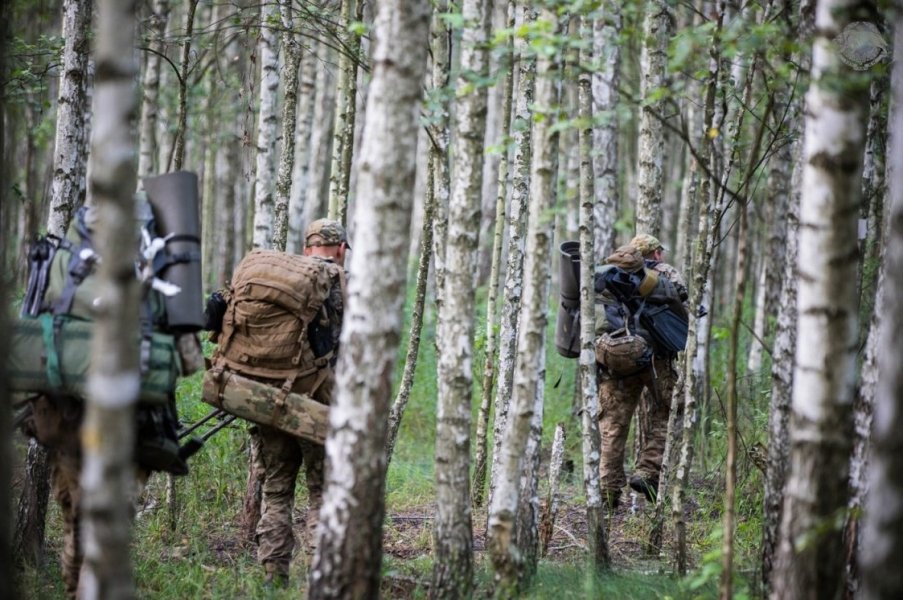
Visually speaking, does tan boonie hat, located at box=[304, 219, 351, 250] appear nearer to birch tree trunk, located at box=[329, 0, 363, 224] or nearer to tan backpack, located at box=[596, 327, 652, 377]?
birch tree trunk, located at box=[329, 0, 363, 224]

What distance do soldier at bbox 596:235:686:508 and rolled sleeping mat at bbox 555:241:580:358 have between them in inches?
19.9

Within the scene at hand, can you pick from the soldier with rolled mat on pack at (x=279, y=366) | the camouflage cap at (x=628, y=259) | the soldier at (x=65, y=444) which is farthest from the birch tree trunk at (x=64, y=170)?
the camouflage cap at (x=628, y=259)

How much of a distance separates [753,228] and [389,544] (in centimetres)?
1283

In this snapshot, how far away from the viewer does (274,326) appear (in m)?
6.25

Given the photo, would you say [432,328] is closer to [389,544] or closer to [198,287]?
[389,544]

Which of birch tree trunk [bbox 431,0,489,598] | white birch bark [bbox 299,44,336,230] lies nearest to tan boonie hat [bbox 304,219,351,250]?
birch tree trunk [bbox 431,0,489,598]

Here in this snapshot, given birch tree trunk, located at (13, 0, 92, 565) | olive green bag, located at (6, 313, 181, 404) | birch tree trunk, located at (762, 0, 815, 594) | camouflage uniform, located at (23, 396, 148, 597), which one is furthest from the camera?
birch tree trunk, located at (13, 0, 92, 565)

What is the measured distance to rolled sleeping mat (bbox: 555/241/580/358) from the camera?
7.50 meters

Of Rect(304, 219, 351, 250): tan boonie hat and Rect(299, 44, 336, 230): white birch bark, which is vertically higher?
Rect(299, 44, 336, 230): white birch bark

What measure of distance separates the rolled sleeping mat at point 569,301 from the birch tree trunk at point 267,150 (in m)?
2.68

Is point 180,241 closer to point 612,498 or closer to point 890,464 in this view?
point 890,464

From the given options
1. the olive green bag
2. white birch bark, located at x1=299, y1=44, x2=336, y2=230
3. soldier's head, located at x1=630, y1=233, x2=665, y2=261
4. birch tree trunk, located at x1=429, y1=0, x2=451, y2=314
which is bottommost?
the olive green bag

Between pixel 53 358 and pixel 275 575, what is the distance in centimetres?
235

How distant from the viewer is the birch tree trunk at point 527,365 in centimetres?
515
